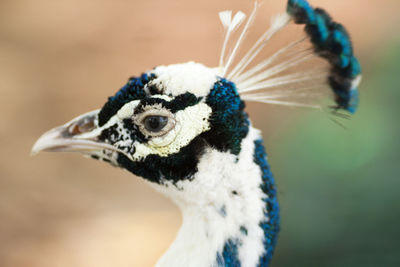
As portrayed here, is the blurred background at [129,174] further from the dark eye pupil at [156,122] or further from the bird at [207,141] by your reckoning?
the dark eye pupil at [156,122]

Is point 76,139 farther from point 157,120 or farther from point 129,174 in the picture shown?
point 129,174

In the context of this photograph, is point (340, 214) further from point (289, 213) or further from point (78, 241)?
point (78, 241)

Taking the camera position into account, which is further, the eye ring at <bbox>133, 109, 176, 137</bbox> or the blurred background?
the blurred background

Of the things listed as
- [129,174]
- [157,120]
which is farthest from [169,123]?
[129,174]

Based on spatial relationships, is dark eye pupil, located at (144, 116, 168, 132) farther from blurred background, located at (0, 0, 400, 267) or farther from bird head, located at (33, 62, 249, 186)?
blurred background, located at (0, 0, 400, 267)

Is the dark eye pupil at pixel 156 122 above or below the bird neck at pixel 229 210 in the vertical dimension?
above

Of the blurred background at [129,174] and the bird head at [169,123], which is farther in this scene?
the blurred background at [129,174]

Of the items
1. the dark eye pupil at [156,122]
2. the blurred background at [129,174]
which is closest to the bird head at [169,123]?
the dark eye pupil at [156,122]

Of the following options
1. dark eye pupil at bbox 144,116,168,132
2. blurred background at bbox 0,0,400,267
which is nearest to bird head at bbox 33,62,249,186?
dark eye pupil at bbox 144,116,168,132

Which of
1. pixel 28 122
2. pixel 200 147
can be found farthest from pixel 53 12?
pixel 200 147
